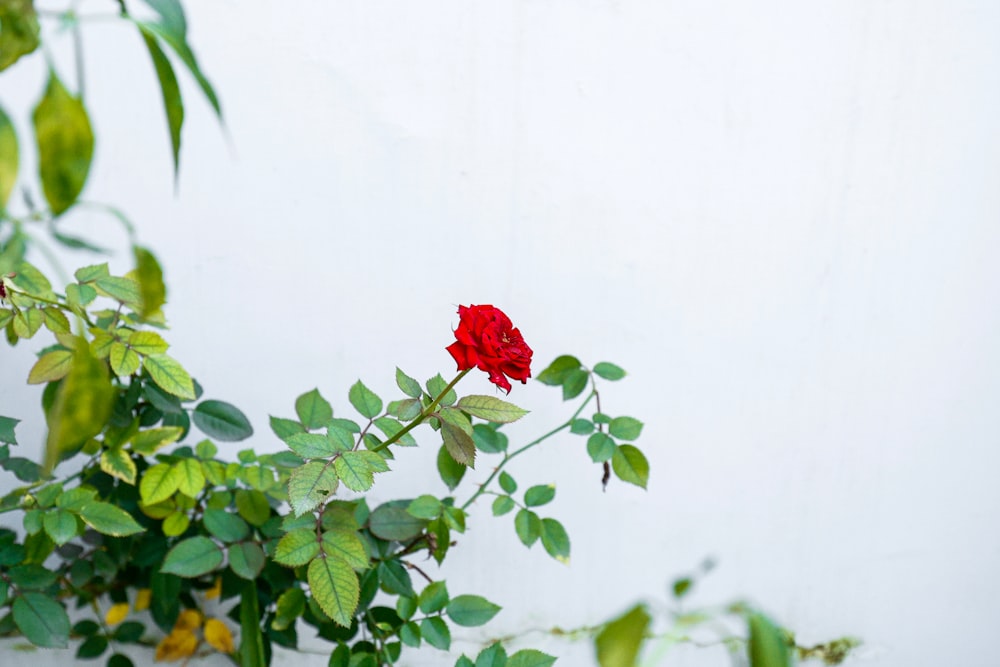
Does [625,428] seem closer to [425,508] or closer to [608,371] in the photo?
[608,371]

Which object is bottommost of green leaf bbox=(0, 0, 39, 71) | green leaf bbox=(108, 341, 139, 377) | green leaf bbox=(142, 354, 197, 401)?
green leaf bbox=(142, 354, 197, 401)

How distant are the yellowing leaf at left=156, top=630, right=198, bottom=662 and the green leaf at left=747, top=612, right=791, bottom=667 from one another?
1.39 meters

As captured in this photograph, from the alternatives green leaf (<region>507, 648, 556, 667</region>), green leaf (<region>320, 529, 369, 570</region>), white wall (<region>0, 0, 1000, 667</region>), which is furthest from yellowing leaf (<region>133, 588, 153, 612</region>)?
green leaf (<region>507, 648, 556, 667</region>)

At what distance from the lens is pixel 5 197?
0.33 metres

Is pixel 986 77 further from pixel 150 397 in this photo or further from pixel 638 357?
pixel 150 397

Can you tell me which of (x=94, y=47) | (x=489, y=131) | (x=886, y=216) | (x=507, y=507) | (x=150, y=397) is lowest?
(x=507, y=507)

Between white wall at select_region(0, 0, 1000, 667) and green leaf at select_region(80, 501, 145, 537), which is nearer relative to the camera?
green leaf at select_region(80, 501, 145, 537)

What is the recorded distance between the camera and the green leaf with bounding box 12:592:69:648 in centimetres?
107

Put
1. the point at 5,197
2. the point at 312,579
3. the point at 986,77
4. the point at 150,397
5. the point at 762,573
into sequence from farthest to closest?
the point at 762,573
the point at 986,77
the point at 150,397
the point at 312,579
the point at 5,197

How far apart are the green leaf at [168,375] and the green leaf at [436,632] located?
411 mm

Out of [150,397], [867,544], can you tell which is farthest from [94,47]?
[867,544]

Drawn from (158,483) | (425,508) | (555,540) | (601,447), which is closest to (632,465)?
(601,447)

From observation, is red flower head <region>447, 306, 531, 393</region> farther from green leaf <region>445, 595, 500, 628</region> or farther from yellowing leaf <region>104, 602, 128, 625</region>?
yellowing leaf <region>104, 602, 128, 625</region>

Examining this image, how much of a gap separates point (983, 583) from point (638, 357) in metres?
0.89
